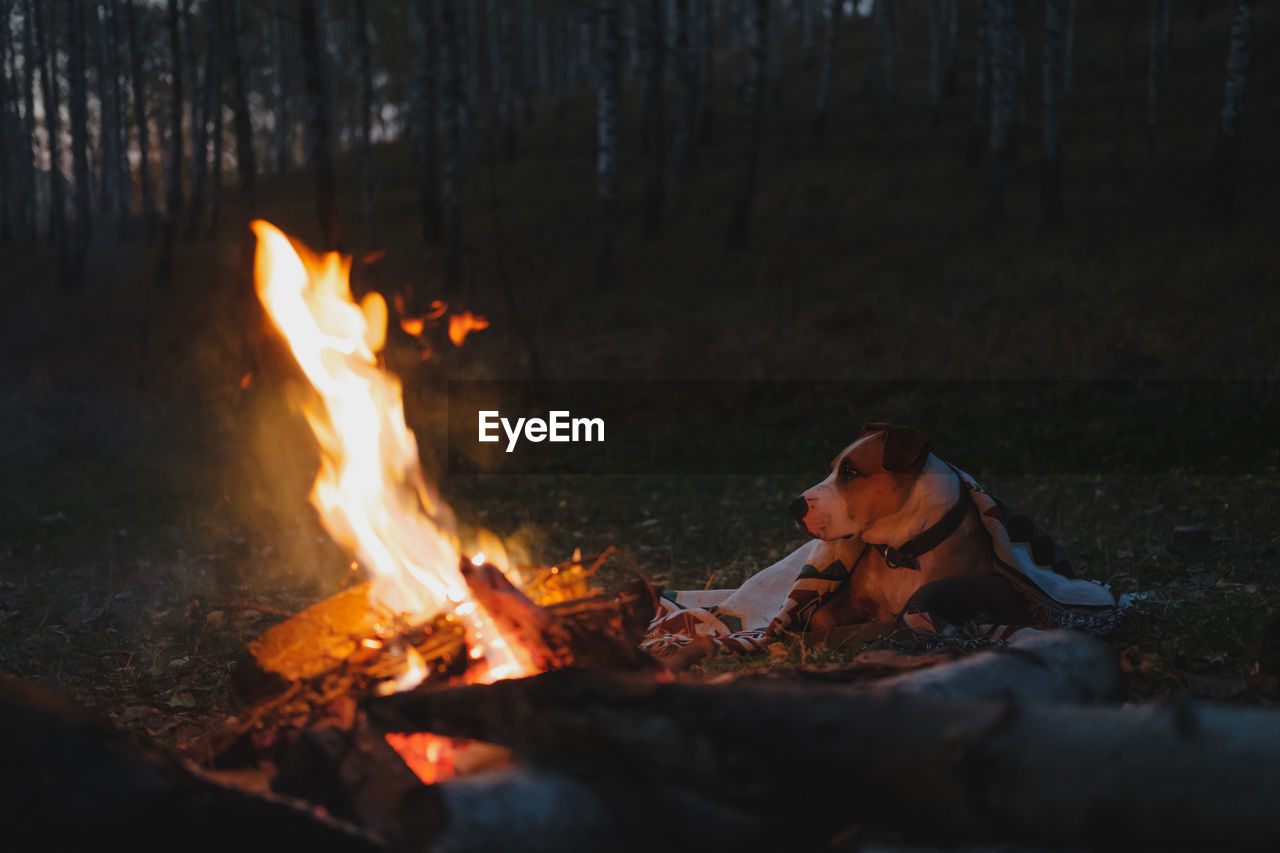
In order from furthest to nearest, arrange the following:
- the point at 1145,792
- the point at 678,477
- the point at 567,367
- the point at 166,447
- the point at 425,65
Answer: the point at 425,65, the point at 567,367, the point at 166,447, the point at 678,477, the point at 1145,792

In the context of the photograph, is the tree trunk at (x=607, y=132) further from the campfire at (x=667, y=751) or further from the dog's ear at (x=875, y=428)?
the campfire at (x=667, y=751)

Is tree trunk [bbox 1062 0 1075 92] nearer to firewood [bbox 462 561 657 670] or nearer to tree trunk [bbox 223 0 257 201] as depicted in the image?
tree trunk [bbox 223 0 257 201]

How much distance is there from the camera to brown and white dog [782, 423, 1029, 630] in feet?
15.1

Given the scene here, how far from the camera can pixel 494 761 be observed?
269cm

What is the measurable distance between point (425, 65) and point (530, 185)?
7514mm

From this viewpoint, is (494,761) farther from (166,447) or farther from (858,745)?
(166,447)

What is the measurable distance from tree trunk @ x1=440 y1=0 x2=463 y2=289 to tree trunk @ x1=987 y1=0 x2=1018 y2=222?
9.57 metres

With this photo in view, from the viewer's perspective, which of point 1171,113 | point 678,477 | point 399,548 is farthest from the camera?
point 1171,113

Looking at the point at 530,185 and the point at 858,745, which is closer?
the point at 858,745

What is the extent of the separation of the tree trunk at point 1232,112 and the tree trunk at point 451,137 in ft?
41.5

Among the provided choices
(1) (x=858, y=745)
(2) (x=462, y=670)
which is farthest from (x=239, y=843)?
(1) (x=858, y=745)

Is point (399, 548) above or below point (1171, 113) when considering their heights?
below

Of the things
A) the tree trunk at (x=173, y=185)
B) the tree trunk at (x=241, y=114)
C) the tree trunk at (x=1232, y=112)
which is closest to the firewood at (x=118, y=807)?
the tree trunk at (x=241, y=114)

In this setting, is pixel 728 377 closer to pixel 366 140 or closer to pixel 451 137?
pixel 451 137
